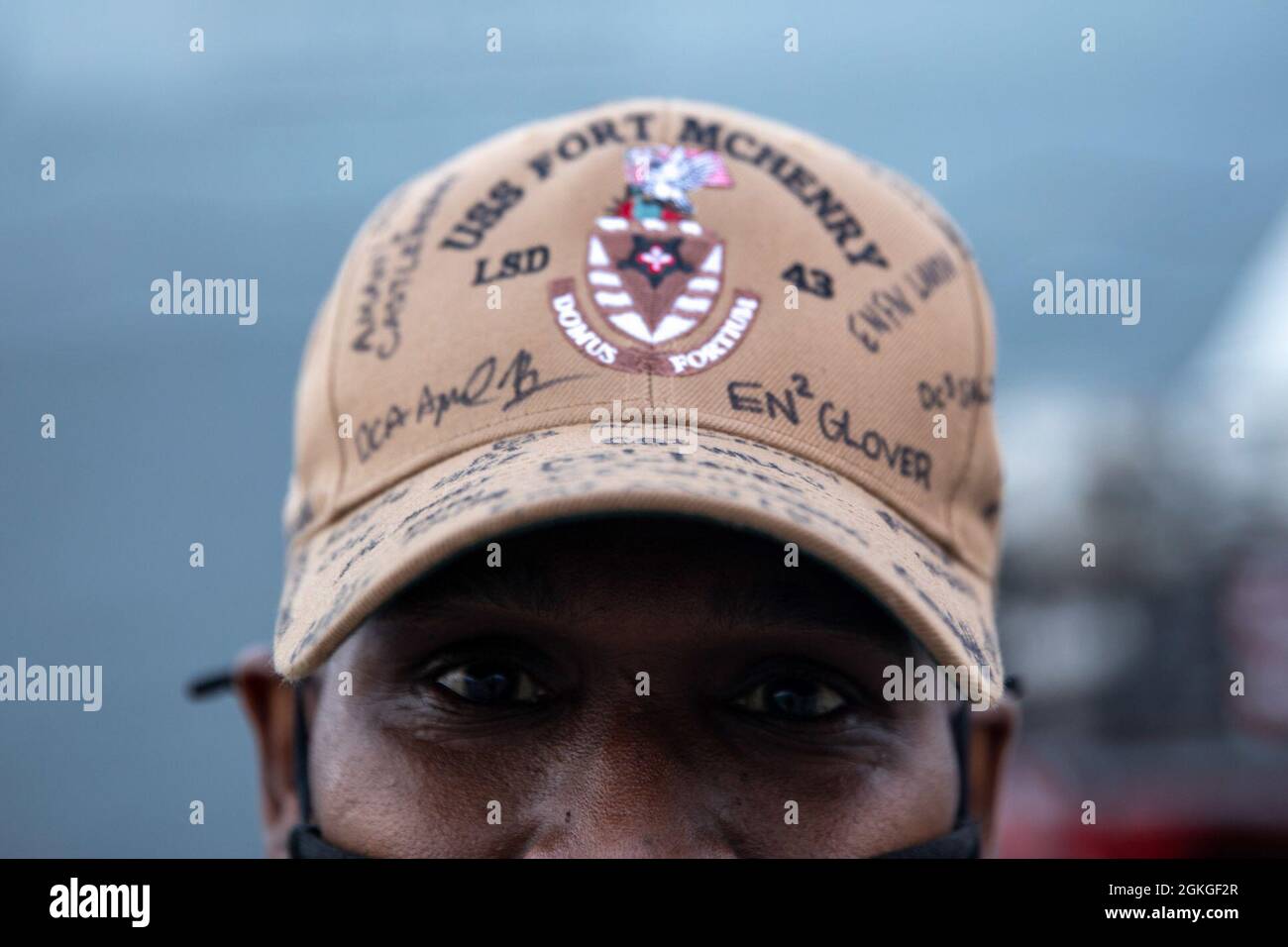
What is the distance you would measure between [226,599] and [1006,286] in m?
3.09

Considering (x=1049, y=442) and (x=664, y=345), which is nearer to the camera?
(x=664, y=345)

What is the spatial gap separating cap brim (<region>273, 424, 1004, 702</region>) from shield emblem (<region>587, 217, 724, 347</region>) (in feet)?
0.50

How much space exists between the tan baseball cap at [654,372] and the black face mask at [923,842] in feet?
0.62

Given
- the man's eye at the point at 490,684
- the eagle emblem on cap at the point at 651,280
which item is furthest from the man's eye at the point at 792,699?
the eagle emblem on cap at the point at 651,280

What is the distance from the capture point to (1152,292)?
16.6 feet

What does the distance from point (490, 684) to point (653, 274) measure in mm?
525

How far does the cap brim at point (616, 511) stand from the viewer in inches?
53.2

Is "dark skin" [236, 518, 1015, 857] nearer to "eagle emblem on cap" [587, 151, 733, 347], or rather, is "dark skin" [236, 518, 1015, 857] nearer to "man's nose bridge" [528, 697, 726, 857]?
"man's nose bridge" [528, 697, 726, 857]

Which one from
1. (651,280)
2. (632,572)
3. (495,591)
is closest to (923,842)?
(632,572)

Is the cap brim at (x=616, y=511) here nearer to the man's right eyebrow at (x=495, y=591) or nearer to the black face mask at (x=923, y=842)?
the man's right eyebrow at (x=495, y=591)

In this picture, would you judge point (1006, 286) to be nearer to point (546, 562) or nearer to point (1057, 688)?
point (1057, 688)

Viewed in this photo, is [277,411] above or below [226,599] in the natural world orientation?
above

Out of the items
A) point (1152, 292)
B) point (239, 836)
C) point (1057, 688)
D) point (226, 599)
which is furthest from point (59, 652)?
point (1152, 292)
